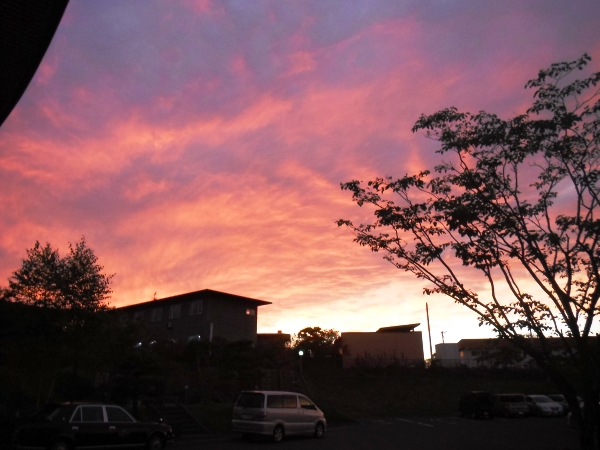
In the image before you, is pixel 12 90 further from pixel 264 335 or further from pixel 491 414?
pixel 264 335

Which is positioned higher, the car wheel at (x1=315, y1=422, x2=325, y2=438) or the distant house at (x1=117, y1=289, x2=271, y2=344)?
the distant house at (x1=117, y1=289, x2=271, y2=344)

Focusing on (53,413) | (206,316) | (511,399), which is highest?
(206,316)

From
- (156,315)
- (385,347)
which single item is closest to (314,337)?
(385,347)

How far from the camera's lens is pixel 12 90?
17.0 ft

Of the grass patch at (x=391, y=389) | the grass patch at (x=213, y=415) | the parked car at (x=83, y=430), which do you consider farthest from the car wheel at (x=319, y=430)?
the parked car at (x=83, y=430)

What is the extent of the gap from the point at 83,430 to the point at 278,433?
807 cm

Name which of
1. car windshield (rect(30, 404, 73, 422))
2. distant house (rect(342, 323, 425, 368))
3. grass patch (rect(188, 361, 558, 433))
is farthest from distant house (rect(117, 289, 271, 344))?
car windshield (rect(30, 404, 73, 422))

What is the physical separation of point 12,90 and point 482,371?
53527 millimetres

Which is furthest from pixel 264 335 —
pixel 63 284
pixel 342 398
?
pixel 63 284

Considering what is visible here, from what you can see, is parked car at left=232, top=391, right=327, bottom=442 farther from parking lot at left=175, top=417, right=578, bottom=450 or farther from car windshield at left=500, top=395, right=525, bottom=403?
car windshield at left=500, top=395, right=525, bottom=403

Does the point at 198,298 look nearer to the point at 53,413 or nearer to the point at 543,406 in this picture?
the point at 543,406

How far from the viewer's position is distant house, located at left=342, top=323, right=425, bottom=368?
169ft

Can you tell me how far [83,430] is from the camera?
45.0 ft

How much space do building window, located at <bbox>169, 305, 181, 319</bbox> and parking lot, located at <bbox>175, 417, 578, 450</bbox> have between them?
24.9 m
